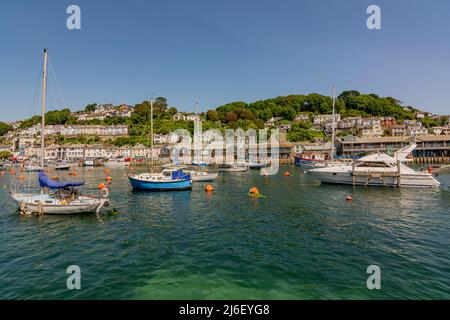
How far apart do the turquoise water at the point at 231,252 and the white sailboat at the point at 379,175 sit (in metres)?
12.7

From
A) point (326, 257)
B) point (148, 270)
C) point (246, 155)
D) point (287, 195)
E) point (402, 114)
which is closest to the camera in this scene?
point (148, 270)

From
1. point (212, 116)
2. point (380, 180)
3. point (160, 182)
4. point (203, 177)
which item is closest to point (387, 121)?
point (212, 116)

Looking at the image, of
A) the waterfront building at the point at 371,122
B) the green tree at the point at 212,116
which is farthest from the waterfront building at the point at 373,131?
the green tree at the point at 212,116

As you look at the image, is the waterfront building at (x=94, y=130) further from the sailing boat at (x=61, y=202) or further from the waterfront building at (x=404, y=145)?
the sailing boat at (x=61, y=202)

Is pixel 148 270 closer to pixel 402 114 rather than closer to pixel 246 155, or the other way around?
pixel 246 155

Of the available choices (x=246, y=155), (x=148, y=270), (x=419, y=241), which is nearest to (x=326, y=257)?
(x=419, y=241)

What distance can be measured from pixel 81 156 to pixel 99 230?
13455 centimetres

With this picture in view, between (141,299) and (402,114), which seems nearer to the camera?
(141,299)

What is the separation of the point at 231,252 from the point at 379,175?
114 ft

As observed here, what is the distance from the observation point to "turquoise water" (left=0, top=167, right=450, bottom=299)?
10.9 m

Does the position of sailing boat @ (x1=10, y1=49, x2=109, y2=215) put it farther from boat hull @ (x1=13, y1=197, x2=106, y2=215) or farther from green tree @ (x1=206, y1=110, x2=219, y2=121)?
green tree @ (x1=206, y1=110, x2=219, y2=121)

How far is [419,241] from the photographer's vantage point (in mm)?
16562

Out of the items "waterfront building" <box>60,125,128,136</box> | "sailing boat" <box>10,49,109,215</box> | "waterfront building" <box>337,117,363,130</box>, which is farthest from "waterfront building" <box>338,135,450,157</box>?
"waterfront building" <box>60,125,128,136</box>
